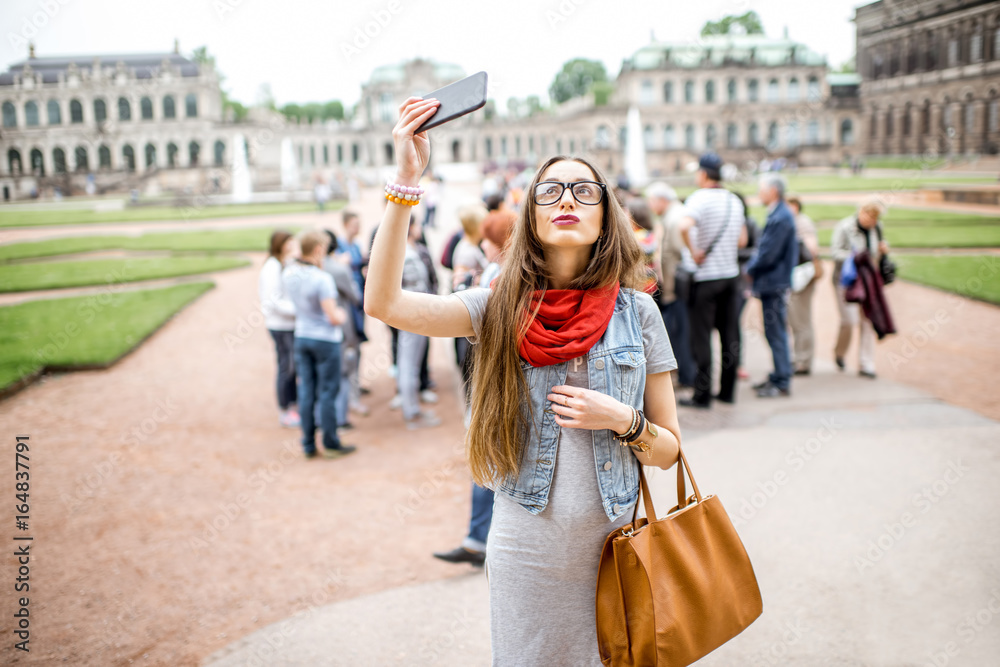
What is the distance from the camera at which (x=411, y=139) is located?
178 cm

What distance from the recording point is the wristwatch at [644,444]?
199 centimetres

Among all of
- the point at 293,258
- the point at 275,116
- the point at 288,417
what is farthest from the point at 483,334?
the point at 275,116

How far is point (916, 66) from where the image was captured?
1471 centimetres

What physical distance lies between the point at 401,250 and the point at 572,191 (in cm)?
55

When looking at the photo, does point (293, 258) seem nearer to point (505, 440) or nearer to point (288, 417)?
point (288, 417)

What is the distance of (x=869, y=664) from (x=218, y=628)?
322 centimetres

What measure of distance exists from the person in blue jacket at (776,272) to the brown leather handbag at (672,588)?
17.3ft

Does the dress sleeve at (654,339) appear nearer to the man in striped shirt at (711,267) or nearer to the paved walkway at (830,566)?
the paved walkway at (830,566)

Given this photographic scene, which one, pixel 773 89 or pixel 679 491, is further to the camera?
pixel 773 89

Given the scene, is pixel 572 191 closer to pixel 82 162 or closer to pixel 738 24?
pixel 82 162

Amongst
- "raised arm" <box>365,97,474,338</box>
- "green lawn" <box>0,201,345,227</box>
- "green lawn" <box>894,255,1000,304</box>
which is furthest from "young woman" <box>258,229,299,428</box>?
"green lawn" <box>0,201,345,227</box>

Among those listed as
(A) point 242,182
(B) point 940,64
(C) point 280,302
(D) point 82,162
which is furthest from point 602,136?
(C) point 280,302

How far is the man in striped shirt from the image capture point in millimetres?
6281

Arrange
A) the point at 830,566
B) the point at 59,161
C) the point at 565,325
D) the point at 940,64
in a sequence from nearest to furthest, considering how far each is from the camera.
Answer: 1. the point at 565,325
2. the point at 830,566
3. the point at 940,64
4. the point at 59,161
